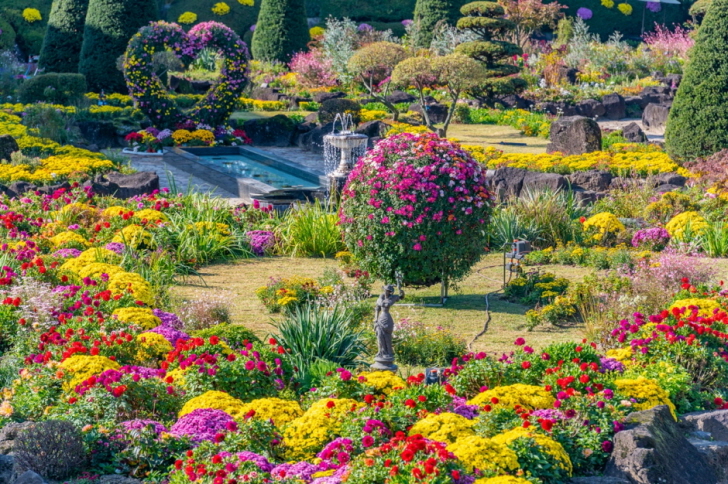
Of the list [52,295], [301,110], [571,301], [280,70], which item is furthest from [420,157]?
[280,70]

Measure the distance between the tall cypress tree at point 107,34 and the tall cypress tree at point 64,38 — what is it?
4.47 ft

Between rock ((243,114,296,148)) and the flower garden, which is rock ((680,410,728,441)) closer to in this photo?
the flower garden

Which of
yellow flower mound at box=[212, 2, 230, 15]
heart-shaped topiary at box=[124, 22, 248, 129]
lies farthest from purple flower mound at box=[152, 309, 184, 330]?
yellow flower mound at box=[212, 2, 230, 15]

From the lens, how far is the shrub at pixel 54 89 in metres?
22.8

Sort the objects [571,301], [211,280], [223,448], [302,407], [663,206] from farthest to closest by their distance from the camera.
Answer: [663,206] → [211,280] → [571,301] → [302,407] → [223,448]

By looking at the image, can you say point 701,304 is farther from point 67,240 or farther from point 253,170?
point 253,170

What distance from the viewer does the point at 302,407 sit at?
6434 millimetres

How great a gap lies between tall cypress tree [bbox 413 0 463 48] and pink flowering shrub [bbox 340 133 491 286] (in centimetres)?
2225

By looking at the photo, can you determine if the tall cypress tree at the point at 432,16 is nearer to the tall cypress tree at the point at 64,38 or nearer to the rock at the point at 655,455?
the tall cypress tree at the point at 64,38

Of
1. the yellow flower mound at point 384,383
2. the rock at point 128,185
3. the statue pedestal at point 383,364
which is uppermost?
the rock at point 128,185

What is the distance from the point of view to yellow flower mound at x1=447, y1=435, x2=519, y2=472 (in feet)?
15.7

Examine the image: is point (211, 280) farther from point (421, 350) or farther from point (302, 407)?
point (302, 407)

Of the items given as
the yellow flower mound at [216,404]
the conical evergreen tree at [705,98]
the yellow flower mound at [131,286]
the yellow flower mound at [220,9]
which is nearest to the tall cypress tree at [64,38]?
the yellow flower mound at [220,9]

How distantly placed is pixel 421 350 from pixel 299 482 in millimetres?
3376
